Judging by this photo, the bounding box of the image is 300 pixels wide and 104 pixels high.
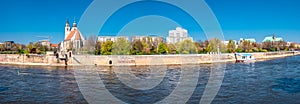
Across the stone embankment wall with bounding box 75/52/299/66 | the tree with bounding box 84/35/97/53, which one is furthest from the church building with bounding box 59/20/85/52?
the stone embankment wall with bounding box 75/52/299/66

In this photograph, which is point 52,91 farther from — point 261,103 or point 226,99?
point 261,103

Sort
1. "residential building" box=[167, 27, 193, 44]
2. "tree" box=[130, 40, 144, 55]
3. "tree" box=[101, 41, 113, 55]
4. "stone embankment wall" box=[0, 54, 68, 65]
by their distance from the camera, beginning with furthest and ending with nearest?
"residential building" box=[167, 27, 193, 44] → "tree" box=[130, 40, 144, 55] → "tree" box=[101, 41, 113, 55] → "stone embankment wall" box=[0, 54, 68, 65]

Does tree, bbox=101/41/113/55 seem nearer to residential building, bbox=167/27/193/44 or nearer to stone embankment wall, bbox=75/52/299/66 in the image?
stone embankment wall, bbox=75/52/299/66

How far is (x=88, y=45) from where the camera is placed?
59.5 meters

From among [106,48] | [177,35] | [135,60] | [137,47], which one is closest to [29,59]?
[106,48]

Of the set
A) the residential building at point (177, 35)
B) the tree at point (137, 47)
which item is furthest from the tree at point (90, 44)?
the residential building at point (177, 35)

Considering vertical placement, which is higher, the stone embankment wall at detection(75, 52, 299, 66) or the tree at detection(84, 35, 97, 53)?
the tree at detection(84, 35, 97, 53)

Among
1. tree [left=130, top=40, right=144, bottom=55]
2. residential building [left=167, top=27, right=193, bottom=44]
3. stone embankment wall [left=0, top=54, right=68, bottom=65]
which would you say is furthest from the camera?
residential building [left=167, top=27, right=193, bottom=44]

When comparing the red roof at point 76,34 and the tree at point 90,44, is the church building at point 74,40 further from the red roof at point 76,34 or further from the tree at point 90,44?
the tree at point 90,44

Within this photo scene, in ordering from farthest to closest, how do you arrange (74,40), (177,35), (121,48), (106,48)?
(177,35), (74,40), (106,48), (121,48)

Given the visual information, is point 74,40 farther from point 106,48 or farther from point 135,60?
point 135,60

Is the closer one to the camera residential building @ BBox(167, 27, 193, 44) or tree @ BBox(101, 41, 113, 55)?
tree @ BBox(101, 41, 113, 55)

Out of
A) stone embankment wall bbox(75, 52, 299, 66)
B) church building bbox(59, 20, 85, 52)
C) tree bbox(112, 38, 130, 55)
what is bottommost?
stone embankment wall bbox(75, 52, 299, 66)

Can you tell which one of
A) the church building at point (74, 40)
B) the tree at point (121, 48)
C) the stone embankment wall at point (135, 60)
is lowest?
the stone embankment wall at point (135, 60)
